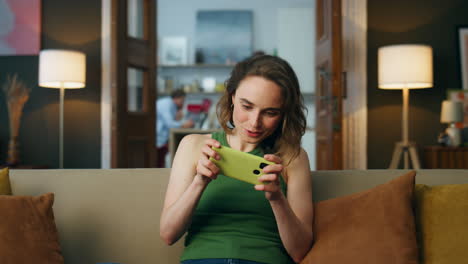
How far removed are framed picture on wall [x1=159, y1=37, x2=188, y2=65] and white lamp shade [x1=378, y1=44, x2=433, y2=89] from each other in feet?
14.1

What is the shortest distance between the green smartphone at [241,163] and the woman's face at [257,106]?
0.55 feet

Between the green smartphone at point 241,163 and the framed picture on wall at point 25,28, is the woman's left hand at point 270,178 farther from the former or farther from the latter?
the framed picture on wall at point 25,28

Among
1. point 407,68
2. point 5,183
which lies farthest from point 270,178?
point 407,68

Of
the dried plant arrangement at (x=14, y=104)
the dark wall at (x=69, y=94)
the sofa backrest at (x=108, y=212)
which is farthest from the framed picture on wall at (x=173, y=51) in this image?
the sofa backrest at (x=108, y=212)

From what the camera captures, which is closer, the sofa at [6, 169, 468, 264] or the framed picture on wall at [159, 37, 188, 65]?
the sofa at [6, 169, 468, 264]

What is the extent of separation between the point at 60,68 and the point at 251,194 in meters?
3.07

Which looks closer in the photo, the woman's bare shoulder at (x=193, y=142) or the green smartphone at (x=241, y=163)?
the green smartphone at (x=241, y=163)

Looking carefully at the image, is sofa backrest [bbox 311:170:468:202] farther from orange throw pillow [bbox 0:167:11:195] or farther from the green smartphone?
orange throw pillow [bbox 0:167:11:195]

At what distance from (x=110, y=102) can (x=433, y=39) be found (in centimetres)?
301

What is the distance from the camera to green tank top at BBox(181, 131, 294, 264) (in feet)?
4.30

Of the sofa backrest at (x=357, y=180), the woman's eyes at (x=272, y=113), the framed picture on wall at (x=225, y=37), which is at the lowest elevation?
the sofa backrest at (x=357, y=180)

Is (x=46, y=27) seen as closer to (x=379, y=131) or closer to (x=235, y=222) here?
(x=379, y=131)

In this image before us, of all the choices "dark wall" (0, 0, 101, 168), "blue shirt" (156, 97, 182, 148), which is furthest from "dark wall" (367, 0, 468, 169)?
"dark wall" (0, 0, 101, 168)

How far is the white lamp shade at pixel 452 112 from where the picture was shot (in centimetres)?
380
